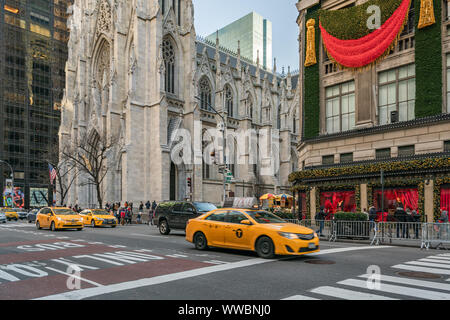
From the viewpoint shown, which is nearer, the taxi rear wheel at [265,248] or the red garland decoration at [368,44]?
the taxi rear wheel at [265,248]

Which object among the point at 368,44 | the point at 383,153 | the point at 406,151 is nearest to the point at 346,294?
the point at 406,151

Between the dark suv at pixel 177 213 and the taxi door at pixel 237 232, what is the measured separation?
687 centimetres

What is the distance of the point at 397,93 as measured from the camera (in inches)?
895

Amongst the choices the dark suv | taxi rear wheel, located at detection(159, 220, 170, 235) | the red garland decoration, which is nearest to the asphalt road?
the dark suv

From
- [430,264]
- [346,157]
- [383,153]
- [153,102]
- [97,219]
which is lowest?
[97,219]

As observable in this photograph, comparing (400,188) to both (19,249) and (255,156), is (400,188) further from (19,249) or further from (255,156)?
(255,156)

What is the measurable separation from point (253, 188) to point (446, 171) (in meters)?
30.9

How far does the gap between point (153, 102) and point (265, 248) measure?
31631 mm

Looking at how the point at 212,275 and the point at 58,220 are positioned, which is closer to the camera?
the point at 212,275

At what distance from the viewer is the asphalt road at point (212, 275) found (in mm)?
6555

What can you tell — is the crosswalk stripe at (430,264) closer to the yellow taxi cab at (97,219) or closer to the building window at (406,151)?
the building window at (406,151)

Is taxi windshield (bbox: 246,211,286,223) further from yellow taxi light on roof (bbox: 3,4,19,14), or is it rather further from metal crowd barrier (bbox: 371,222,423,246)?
yellow taxi light on roof (bbox: 3,4,19,14)

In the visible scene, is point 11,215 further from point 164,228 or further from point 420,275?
point 420,275

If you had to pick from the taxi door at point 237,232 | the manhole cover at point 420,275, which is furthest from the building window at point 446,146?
the taxi door at point 237,232
